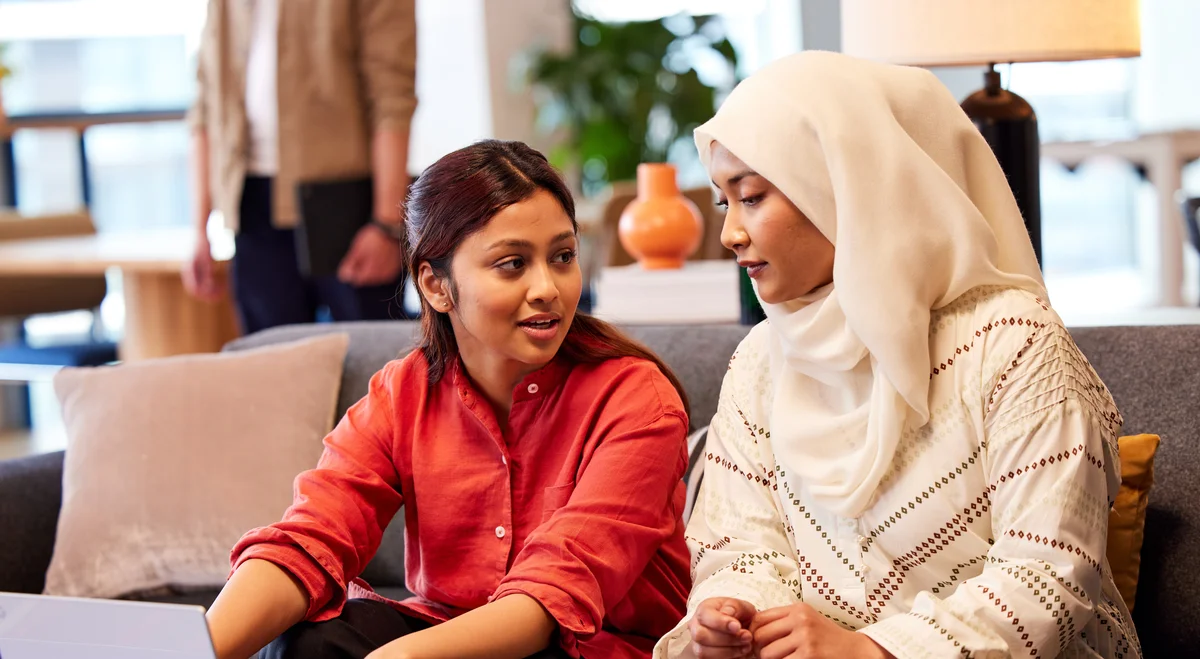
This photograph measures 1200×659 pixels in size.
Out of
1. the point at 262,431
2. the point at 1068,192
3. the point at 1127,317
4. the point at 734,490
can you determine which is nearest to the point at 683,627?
the point at 734,490

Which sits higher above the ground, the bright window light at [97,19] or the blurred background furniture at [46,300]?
the bright window light at [97,19]

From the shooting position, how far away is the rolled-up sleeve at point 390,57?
8.82ft

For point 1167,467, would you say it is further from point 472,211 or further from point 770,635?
point 472,211

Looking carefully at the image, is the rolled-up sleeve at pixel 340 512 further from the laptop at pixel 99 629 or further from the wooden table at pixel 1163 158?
the wooden table at pixel 1163 158

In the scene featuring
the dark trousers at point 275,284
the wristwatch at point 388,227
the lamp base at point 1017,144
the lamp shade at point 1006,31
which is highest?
the lamp shade at point 1006,31

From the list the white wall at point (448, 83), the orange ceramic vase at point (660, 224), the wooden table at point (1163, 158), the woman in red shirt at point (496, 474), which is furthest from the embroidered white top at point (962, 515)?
the white wall at point (448, 83)

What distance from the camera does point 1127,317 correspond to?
220 centimetres

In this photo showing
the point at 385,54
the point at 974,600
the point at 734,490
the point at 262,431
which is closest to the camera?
the point at 974,600

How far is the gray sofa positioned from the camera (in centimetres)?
164

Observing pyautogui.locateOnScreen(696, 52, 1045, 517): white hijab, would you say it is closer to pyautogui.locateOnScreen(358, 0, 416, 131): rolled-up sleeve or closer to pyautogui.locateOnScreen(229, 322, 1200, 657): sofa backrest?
pyautogui.locateOnScreen(229, 322, 1200, 657): sofa backrest

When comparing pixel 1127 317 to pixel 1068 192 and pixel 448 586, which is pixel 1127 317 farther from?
pixel 1068 192

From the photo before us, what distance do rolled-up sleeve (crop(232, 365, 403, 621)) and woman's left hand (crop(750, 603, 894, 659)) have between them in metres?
0.54

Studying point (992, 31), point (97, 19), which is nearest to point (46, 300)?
point (97, 19)

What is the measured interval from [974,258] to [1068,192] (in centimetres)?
725
